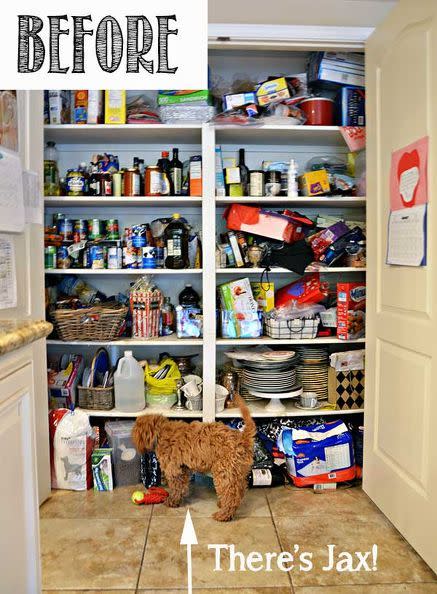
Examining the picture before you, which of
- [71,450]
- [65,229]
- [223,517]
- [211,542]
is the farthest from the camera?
[65,229]

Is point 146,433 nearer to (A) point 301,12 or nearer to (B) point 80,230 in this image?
(B) point 80,230

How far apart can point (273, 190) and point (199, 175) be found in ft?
1.28

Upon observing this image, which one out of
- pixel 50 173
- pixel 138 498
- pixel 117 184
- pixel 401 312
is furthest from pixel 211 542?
pixel 50 173

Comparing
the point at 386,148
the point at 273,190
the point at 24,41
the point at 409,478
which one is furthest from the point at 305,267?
the point at 24,41

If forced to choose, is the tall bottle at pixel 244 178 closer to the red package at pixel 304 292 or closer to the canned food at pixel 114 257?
the red package at pixel 304 292

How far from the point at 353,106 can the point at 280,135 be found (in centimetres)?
39

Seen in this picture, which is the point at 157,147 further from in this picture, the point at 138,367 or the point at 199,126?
the point at 138,367

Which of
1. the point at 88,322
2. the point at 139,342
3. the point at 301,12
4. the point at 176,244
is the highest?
the point at 301,12

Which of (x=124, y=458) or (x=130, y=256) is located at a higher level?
(x=130, y=256)

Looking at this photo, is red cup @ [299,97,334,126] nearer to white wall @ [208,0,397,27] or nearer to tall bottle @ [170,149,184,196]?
white wall @ [208,0,397,27]

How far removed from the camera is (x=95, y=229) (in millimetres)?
2604

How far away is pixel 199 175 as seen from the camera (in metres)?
2.49

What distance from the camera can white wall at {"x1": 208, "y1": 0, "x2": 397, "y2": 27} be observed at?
2.12 metres

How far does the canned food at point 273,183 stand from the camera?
2.53 metres
